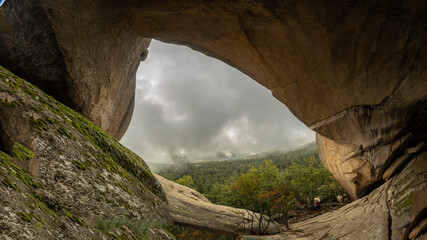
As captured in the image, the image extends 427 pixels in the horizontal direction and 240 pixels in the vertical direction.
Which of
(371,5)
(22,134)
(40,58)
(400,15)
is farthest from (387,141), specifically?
(40,58)

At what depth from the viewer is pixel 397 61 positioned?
8.83 m

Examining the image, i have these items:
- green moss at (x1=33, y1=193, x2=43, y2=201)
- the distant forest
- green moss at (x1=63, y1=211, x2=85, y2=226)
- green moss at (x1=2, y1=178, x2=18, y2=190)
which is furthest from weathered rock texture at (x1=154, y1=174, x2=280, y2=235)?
the distant forest

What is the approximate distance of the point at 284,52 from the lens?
10.0 meters

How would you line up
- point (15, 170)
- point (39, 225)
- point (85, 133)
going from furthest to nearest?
1. point (85, 133)
2. point (15, 170)
3. point (39, 225)

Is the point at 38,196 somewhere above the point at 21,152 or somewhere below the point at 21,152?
below

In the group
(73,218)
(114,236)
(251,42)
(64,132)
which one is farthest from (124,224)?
(251,42)

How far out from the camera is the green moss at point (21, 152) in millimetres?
3285

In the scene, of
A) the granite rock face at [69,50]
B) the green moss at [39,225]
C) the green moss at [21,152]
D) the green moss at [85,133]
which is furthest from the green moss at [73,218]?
the granite rock face at [69,50]

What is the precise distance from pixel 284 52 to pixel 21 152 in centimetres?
1005

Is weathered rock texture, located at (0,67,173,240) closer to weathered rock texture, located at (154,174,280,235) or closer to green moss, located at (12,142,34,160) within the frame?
green moss, located at (12,142,34,160)

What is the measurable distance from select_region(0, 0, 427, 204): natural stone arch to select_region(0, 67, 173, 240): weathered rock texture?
10.0ft

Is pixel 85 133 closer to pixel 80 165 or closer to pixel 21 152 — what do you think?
pixel 80 165

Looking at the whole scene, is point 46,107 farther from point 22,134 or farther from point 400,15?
point 400,15

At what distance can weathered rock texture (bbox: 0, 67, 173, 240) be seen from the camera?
254 cm
